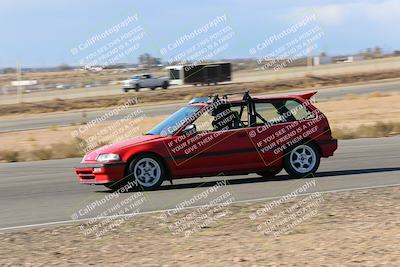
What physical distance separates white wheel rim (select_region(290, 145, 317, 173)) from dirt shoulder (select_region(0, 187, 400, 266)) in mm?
3676

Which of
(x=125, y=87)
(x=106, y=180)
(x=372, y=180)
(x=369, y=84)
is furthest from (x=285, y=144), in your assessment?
(x=125, y=87)

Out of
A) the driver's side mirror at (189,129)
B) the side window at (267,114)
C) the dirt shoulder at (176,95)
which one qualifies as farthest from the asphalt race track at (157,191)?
the dirt shoulder at (176,95)

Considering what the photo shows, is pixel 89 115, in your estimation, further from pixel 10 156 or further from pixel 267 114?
pixel 267 114

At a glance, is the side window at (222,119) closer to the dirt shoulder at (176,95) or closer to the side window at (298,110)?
the side window at (298,110)

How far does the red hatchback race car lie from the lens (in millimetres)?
13414

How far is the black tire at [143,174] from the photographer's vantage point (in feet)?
43.8

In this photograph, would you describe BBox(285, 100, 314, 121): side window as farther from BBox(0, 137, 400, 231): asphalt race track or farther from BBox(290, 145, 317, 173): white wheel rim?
BBox(0, 137, 400, 231): asphalt race track

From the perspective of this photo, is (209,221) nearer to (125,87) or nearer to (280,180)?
(280,180)

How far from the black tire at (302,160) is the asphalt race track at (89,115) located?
82.1 ft

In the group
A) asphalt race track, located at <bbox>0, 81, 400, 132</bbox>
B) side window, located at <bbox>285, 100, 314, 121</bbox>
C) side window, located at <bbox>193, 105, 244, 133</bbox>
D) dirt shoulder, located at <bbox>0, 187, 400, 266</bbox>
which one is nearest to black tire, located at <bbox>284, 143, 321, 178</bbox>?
side window, located at <bbox>285, 100, 314, 121</bbox>

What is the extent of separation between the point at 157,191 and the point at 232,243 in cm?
514

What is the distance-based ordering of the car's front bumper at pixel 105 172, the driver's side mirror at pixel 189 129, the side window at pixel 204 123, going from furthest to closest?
the side window at pixel 204 123 < the driver's side mirror at pixel 189 129 < the car's front bumper at pixel 105 172

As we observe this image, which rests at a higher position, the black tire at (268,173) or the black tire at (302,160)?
the black tire at (302,160)

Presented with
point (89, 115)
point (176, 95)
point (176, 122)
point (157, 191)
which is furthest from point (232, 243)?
point (176, 95)
